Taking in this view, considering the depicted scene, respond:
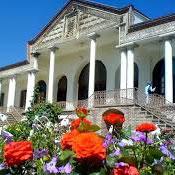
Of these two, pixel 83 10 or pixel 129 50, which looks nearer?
pixel 129 50

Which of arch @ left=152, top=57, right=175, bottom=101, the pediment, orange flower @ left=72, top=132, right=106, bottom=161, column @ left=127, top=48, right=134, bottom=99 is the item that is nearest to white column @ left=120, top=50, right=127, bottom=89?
column @ left=127, top=48, right=134, bottom=99

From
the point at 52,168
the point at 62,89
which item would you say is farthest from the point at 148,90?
the point at 52,168

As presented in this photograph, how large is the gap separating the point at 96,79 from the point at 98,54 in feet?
5.81

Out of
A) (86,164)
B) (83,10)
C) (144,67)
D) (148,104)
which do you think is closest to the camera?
(86,164)

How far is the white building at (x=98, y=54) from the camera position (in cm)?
2089

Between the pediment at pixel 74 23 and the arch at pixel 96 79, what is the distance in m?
3.01

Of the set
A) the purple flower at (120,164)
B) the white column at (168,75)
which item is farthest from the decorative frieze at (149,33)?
the purple flower at (120,164)

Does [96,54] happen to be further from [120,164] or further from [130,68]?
[120,164]

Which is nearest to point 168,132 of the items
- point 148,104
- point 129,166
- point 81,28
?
point 129,166

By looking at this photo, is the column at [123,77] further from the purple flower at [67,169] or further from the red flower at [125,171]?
the red flower at [125,171]

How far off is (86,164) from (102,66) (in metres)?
24.6

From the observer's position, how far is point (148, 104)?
19203 mm

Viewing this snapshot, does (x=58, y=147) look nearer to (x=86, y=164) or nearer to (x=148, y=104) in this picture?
(x=86, y=164)

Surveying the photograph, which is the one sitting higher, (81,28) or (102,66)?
(81,28)
